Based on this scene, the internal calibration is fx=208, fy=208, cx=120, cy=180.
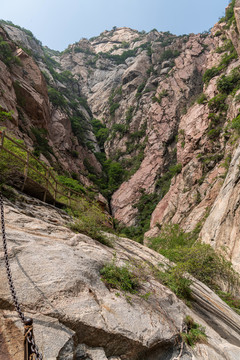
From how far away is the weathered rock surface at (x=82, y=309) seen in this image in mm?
2811

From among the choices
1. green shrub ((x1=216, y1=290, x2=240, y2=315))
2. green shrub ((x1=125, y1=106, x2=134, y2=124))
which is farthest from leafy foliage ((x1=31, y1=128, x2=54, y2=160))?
green shrub ((x1=125, y1=106, x2=134, y2=124))

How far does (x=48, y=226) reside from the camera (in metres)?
5.86

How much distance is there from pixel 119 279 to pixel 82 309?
1527 mm

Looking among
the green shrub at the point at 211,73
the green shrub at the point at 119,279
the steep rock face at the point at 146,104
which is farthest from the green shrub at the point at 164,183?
the green shrub at the point at 119,279

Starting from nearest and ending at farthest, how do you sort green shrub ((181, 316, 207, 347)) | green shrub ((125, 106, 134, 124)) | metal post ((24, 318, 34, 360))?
metal post ((24, 318, 34, 360)) → green shrub ((181, 316, 207, 347)) → green shrub ((125, 106, 134, 124))

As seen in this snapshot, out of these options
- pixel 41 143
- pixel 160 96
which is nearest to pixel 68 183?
pixel 41 143

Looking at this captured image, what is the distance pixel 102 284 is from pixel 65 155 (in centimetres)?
2418

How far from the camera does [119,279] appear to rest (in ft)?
15.4

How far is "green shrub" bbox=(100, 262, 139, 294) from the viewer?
441cm

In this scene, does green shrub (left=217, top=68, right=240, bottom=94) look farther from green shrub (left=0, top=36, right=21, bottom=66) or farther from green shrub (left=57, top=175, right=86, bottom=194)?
green shrub (left=0, top=36, right=21, bottom=66)

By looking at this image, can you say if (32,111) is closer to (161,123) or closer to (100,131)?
(161,123)

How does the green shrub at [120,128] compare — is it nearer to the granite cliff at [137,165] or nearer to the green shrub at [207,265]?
the granite cliff at [137,165]

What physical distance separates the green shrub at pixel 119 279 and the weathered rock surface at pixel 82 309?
161 millimetres

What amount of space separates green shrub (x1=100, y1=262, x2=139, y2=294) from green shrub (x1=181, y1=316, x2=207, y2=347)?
130cm
